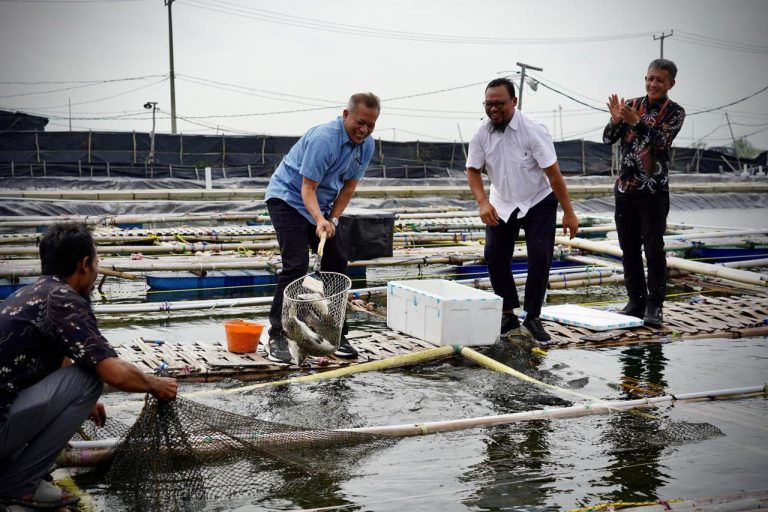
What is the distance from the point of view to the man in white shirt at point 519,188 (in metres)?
6.15

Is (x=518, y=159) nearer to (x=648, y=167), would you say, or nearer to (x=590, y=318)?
(x=648, y=167)

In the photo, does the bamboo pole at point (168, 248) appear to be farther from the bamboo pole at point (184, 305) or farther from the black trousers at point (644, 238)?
the black trousers at point (644, 238)

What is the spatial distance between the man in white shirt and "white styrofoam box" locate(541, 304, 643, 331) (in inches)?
25.0

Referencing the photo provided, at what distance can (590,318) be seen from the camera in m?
7.05

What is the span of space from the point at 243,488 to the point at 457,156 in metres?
31.9

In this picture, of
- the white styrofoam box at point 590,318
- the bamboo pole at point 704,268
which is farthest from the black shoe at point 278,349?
the bamboo pole at point 704,268

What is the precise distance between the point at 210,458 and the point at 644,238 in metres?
4.52

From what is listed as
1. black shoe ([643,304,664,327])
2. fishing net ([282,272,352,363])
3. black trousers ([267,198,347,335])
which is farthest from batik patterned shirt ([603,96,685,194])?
fishing net ([282,272,352,363])

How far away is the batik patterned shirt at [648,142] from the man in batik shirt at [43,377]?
4.91 meters

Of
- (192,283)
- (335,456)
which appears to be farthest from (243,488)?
(192,283)

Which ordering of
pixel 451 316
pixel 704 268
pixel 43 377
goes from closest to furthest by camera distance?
1. pixel 43 377
2. pixel 451 316
3. pixel 704 268

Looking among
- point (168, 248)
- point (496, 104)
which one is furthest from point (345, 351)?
point (168, 248)

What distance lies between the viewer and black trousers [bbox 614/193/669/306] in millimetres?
6762

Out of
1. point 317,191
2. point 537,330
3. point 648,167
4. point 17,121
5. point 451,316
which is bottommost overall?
point 537,330
